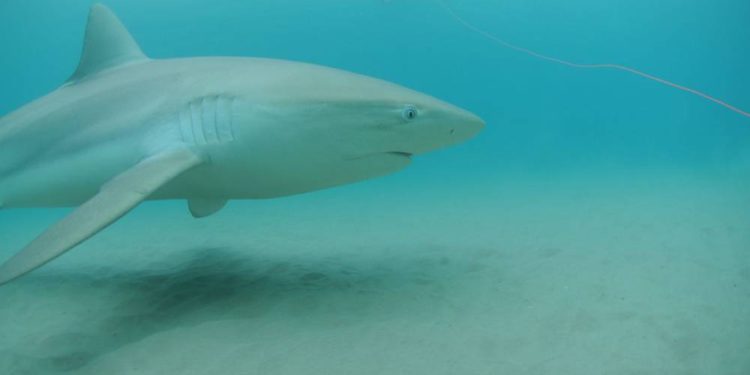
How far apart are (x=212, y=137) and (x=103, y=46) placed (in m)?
2.41

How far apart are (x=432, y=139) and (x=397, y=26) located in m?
39.3

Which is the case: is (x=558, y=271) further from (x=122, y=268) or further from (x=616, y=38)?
(x=616, y=38)

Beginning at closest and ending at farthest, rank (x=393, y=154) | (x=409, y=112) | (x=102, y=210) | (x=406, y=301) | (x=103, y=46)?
(x=102, y=210) < (x=409, y=112) < (x=393, y=154) < (x=406, y=301) < (x=103, y=46)

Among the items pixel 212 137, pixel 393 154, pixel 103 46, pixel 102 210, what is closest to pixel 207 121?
pixel 212 137

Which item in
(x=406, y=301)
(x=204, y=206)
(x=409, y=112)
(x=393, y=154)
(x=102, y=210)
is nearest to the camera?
(x=102, y=210)

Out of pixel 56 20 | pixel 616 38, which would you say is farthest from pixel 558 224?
pixel 616 38

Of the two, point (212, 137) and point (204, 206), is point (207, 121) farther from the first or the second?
point (204, 206)

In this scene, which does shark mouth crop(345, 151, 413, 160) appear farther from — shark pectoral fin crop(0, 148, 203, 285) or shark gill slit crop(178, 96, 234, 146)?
shark pectoral fin crop(0, 148, 203, 285)

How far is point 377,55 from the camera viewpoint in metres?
42.8

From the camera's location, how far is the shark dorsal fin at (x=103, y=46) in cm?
446

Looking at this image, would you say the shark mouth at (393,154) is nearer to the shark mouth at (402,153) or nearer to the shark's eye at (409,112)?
the shark mouth at (402,153)

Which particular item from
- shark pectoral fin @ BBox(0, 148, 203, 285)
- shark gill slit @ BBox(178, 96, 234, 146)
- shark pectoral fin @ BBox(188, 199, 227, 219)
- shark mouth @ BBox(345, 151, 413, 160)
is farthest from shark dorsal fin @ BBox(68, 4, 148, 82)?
shark mouth @ BBox(345, 151, 413, 160)

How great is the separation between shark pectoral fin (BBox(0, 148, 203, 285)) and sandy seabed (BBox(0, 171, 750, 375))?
723 millimetres

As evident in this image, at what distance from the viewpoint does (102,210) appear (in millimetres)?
2514
